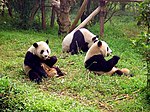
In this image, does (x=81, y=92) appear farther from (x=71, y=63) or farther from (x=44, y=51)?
(x=71, y=63)

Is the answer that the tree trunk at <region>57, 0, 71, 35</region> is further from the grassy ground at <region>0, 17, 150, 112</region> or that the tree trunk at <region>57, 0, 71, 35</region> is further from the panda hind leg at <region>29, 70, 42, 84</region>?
the panda hind leg at <region>29, 70, 42, 84</region>

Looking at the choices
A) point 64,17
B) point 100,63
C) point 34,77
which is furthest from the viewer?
point 64,17

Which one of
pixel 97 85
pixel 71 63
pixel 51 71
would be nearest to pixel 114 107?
pixel 97 85

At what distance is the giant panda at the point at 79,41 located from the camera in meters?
7.68

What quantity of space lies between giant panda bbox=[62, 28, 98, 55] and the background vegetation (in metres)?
0.25

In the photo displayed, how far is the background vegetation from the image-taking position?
4059mm

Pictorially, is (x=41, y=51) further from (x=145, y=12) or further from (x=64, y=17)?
(x=64, y=17)

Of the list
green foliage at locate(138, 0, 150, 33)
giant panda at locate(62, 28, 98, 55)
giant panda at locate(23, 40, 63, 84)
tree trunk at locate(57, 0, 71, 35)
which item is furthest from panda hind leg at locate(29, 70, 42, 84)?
tree trunk at locate(57, 0, 71, 35)

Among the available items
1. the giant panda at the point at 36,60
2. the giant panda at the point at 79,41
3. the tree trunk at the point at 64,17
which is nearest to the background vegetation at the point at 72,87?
the giant panda at the point at 36,60

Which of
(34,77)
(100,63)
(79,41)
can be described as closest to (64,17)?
(79,41)

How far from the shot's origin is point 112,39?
387 inches

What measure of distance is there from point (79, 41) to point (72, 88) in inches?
103

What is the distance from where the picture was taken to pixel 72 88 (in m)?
5.25

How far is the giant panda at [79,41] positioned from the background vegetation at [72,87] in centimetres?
25
